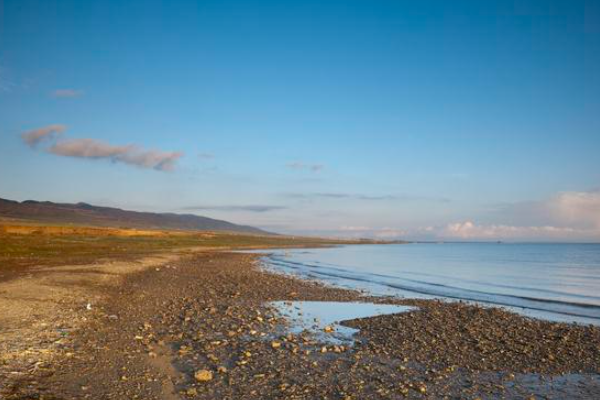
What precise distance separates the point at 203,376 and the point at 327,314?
427 inches

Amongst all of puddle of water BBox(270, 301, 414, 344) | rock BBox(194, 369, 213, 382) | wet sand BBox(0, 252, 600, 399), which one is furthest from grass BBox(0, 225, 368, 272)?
rock BBox(194, 369, 213, 382)

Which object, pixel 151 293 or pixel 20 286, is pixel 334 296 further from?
pixel 20 286

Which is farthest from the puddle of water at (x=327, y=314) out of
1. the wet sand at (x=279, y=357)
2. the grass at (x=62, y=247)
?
the grass at (x=62, y=247)

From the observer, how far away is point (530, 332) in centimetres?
1695

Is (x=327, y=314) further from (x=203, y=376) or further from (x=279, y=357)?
(x=203, y=376)

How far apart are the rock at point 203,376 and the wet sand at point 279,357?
4 centimetres

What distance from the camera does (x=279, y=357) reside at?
490 inches

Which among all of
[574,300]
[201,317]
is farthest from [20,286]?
[574,300]

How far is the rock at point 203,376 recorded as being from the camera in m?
10.4

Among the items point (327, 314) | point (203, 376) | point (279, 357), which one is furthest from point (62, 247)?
point (203, 376)

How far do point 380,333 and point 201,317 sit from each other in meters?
7.23

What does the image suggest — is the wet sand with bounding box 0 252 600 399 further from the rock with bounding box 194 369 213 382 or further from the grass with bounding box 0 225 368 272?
the grass with bounding box 0 225 368 272

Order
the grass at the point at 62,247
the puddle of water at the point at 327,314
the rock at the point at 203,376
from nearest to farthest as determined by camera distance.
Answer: the rock at the point at 203,376
the puddle of water at the point at 327,314
the grass at the point at 62,247

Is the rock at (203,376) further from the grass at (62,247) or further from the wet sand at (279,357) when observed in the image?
the grass at (62,247)
